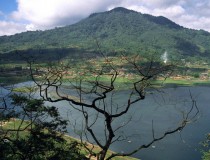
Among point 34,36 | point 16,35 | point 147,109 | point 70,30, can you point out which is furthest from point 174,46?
point 147,109

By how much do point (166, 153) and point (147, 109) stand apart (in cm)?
1622

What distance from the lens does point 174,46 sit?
149250mm

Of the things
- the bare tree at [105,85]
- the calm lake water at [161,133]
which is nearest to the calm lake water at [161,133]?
the calm lake water at [161,133]

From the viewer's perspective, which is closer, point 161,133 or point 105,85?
point 105,85

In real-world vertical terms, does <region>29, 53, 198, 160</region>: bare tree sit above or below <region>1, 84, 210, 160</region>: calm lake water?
above

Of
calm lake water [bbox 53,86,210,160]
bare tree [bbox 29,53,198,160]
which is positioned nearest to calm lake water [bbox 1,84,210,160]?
calm lake water [bbox 53,86,210,160]

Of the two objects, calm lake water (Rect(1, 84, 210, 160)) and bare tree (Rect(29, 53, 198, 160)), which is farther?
calm lake water (Rect(1, 84, 210, 160))

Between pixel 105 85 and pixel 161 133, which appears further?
pixel 161 133

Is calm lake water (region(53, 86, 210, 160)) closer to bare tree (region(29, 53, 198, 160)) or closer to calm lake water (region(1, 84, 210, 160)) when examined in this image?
calm lake water (region(1, 84, 210, 160))

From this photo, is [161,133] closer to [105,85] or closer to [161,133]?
[161,133]

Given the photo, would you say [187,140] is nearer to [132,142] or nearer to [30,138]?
[132,142]

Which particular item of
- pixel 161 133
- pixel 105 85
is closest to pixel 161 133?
pixel 161 133

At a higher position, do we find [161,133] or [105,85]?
[105,85]

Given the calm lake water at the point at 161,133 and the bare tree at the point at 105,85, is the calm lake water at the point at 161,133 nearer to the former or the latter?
the calm lake water at the point at 161,133
